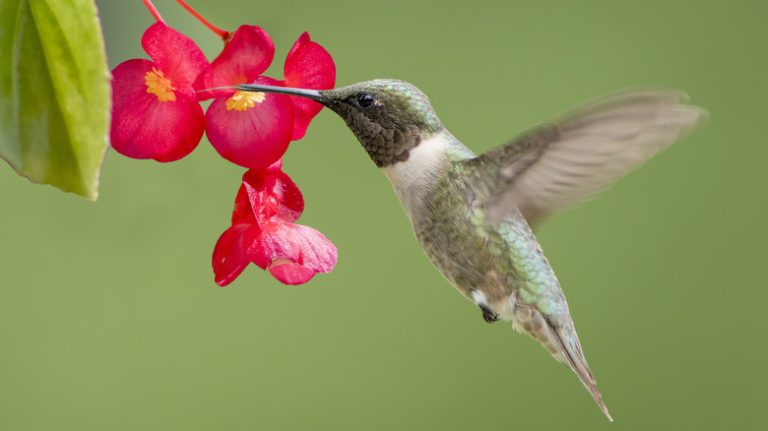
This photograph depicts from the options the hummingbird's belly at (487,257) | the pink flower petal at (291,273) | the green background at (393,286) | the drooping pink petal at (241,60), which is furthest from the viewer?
the green background at (393,286)

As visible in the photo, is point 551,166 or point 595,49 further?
point 595,49

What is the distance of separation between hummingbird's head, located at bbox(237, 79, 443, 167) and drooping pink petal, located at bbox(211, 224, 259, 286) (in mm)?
144

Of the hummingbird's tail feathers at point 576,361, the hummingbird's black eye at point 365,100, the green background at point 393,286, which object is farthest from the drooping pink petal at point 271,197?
the green background at point 393,286

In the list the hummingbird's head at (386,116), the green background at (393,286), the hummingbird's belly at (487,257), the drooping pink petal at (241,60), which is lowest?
the green background at (393,286)

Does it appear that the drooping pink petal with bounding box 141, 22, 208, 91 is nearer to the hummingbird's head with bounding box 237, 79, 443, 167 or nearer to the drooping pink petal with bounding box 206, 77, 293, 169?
the drooping pink petal with bounding box 206, 77, 293, 169

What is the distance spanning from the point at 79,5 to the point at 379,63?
205 centimetres

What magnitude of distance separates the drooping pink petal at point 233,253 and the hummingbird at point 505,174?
0.44 ft

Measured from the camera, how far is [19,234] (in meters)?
2.47

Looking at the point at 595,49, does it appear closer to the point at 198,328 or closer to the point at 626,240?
the point at 626,240

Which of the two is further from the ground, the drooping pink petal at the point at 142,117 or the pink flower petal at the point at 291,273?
the drooping pink petal at the point at 142,117

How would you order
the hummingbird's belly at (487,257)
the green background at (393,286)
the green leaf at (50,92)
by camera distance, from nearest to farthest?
the green leaf at (50,92) < the hummingbird's belly at (487,257) < the green background at (393,286)

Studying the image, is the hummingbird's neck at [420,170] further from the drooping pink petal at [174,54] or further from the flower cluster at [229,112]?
the drooping pink petal at [174,54]

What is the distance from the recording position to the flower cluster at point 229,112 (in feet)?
2.57

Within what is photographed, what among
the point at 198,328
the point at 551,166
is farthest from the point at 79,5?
the point at 198,328
